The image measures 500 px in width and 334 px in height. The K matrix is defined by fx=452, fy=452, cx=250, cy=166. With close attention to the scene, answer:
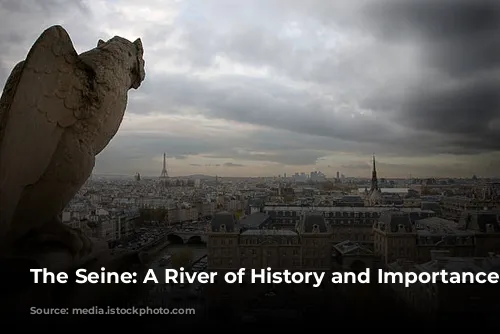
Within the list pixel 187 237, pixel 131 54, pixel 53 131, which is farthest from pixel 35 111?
pixel 187 237

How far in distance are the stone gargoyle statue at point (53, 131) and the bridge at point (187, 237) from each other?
6400 millimetres

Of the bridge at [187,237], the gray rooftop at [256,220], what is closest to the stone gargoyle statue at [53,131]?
the bridge at [187,237]

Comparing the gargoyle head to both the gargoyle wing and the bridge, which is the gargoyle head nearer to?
the gargoyle wing

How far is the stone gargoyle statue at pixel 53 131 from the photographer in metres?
1.51

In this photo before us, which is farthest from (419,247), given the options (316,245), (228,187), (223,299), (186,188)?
(186,188)

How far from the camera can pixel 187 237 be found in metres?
8.77

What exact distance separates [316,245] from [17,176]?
5.55 metres

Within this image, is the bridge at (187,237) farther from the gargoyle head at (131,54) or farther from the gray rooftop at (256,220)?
the gargoyle head at (131,54)

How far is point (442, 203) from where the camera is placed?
11.9 meters

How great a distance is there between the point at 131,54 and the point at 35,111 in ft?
1.80

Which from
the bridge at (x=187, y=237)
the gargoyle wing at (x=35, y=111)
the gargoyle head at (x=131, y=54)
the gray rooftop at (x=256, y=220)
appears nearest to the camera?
the gargoyle wing at (x=35, y=111)

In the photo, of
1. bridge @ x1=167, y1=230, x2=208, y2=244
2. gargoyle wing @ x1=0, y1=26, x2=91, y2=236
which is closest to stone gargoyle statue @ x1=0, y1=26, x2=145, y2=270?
gargoyle wing @ x1=0, y1=26, x2=91, y2=236

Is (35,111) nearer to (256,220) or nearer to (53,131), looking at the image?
(53,131)

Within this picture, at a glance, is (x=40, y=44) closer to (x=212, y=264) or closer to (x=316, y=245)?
(x=212, y=264)
